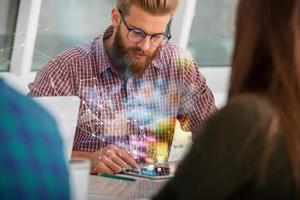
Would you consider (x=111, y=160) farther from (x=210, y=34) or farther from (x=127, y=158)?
(x=210, y=34)

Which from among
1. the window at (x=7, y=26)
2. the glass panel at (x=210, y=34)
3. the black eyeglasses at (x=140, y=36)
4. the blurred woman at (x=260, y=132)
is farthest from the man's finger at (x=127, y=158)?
the glass panel at (x=210, y=34)

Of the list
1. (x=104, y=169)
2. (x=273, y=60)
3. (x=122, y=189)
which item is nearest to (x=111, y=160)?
(x=104, y=169)

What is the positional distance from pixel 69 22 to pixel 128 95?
748 mm

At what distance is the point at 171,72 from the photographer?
2.68 meters

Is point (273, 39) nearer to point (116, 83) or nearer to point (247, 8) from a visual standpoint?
point (247, 8)

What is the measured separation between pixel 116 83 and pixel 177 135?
0.33 metres

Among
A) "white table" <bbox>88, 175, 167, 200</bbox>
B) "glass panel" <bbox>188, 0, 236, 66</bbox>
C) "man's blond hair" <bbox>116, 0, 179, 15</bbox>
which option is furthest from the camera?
"glass panel" <bbox>188, 0, 236, 66</bbox>

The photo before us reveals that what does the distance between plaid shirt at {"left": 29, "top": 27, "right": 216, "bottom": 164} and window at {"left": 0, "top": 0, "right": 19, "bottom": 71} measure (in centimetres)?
45

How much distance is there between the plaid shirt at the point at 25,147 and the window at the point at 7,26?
6.49ft

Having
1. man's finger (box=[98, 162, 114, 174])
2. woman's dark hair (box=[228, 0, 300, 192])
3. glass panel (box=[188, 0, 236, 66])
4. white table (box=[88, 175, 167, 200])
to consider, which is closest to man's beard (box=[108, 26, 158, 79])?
man's finger (box=[98, 162, 114, 174])

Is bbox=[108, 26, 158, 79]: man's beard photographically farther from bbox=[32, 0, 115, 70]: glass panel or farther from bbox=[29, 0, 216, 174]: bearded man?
bbox=[32, 0, 115, 70]: glass panel

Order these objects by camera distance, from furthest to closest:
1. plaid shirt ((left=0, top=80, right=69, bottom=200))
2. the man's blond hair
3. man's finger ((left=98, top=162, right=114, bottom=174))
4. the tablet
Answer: the man's blond hair
man's finger ((left=98, top=162, right=114, bottom=174))
the tablet
plaid shirt ((left=0, top=80, right=69, bottom=200))

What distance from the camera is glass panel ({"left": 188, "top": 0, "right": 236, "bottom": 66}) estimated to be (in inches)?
158

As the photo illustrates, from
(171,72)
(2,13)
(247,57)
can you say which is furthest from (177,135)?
(247,57)
